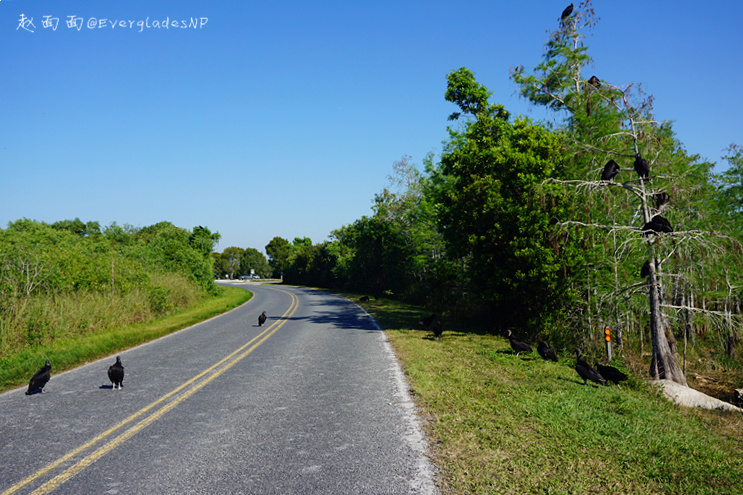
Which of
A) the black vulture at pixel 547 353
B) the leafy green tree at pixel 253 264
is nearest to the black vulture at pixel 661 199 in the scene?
the black vulture at pixel 547 353

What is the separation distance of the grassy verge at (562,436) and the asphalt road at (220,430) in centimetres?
53

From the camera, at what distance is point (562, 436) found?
19.3 feet

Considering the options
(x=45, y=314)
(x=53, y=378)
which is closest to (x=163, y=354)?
(x=53, y=378)

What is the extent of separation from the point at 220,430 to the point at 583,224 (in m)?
9.09

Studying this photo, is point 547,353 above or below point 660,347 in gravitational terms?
below

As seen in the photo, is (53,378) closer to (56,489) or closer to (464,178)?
(56,489)

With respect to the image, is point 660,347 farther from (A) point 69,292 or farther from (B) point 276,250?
(B) point 276,250

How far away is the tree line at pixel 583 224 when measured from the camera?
11289 millimetres

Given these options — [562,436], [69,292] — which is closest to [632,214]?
Result: [562,436]

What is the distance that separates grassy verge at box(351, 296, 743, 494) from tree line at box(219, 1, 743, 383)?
3.55 meters

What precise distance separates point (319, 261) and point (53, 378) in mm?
60961

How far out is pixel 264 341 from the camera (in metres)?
14.5

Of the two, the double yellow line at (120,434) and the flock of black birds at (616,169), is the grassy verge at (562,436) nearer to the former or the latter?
the double yellow line at (120,434)

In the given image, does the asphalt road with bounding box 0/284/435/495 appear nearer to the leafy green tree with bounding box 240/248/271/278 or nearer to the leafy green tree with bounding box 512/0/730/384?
the leafy green tree with bounding box 512/0/730/384
